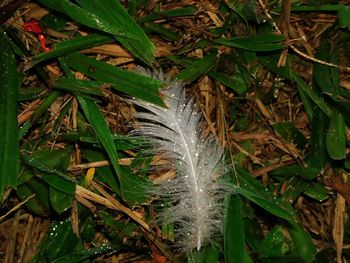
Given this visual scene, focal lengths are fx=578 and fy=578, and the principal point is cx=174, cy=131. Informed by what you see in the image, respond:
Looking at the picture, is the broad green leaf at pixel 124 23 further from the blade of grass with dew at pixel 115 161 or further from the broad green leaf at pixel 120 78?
the blade of grass with dew at pixel 115 161

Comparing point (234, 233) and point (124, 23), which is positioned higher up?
point (124, 23)

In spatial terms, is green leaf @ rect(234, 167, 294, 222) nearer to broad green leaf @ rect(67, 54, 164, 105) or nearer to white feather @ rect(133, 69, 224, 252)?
white feather @ rect(133, 69, 224, 252)

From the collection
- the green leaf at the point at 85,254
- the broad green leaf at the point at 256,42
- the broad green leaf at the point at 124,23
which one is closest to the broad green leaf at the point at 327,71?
the broad green leaf at the point at 256,42

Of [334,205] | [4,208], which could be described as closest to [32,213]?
[4,208]

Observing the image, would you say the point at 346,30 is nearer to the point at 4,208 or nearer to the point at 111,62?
the point at 111,62

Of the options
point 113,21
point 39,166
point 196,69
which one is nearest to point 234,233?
point 196,69

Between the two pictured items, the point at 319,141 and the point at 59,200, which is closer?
the point at 59,200

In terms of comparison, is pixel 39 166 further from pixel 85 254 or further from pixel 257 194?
pixel 257 194

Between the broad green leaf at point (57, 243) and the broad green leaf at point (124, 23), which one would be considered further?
the broad green leaf at point (57, 243)
